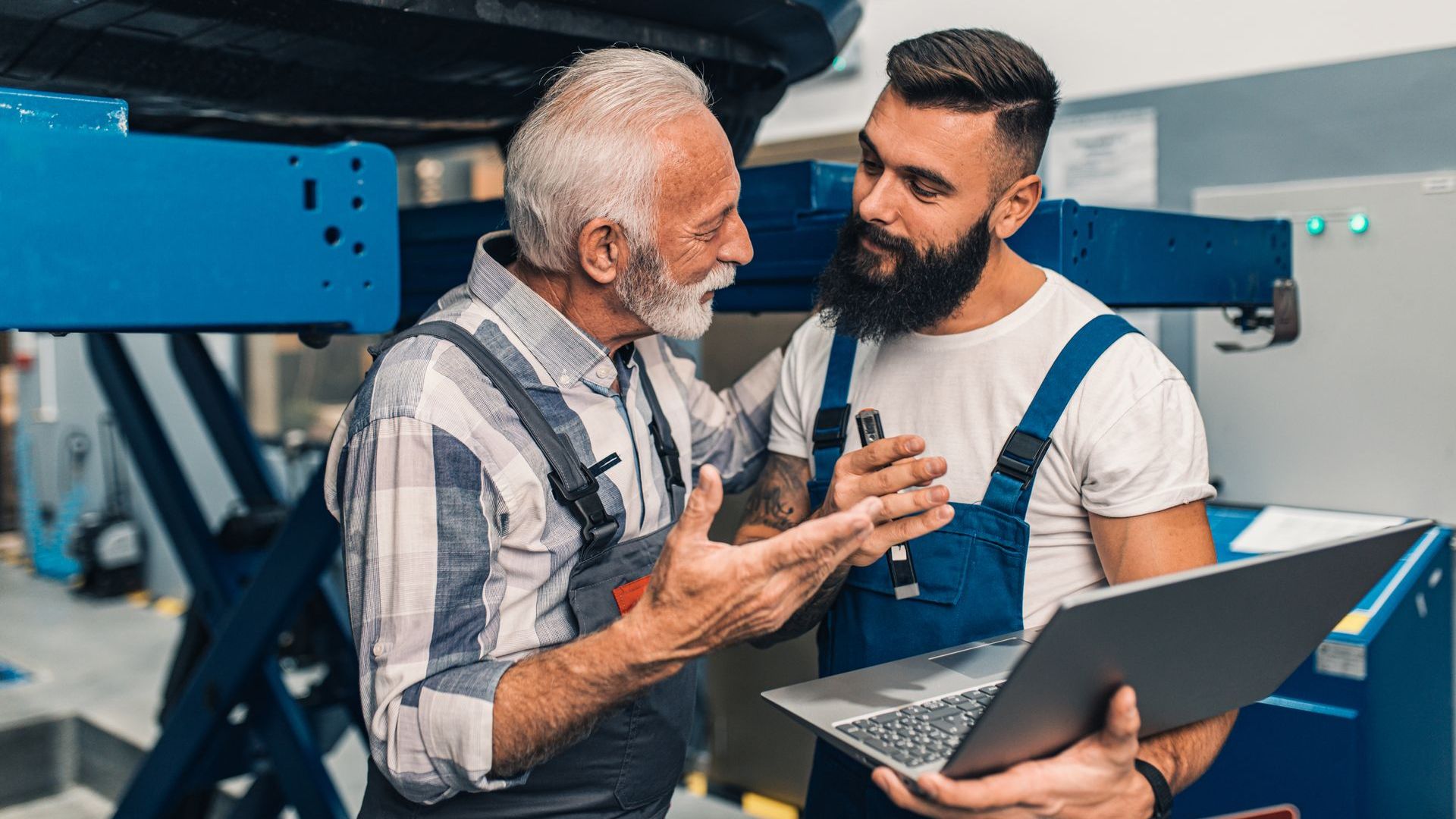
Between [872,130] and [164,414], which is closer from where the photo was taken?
[872,130]

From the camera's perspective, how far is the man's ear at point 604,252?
4.31 ft

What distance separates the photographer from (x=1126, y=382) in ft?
4.12

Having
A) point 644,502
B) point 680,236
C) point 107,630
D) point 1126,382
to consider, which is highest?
point 680,236

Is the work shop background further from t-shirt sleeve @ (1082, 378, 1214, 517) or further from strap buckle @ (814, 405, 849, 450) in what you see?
t-shirt sleeve @ (1082, 378, 1214, 517)

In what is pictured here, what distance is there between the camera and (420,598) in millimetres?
1128

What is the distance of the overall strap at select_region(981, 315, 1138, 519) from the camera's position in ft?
4.16

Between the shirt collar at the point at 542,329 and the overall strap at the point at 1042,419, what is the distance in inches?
19.5

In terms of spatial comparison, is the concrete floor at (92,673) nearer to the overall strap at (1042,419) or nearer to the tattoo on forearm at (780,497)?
the tattoo on forearm at (780,497)

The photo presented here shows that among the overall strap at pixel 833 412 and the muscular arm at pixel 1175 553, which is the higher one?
the overall strap at pixel 833 412

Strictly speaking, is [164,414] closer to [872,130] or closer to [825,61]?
[825,61]

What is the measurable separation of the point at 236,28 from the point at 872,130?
2.88 feet

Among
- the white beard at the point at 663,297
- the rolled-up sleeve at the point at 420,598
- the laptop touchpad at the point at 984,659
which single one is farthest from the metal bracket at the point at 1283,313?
the rolled-up sleeve at the point at 420,598

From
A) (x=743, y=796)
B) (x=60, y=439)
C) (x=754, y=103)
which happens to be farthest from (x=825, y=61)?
(x=60, y=439)

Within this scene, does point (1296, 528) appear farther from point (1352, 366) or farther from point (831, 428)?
point (831, 428)
